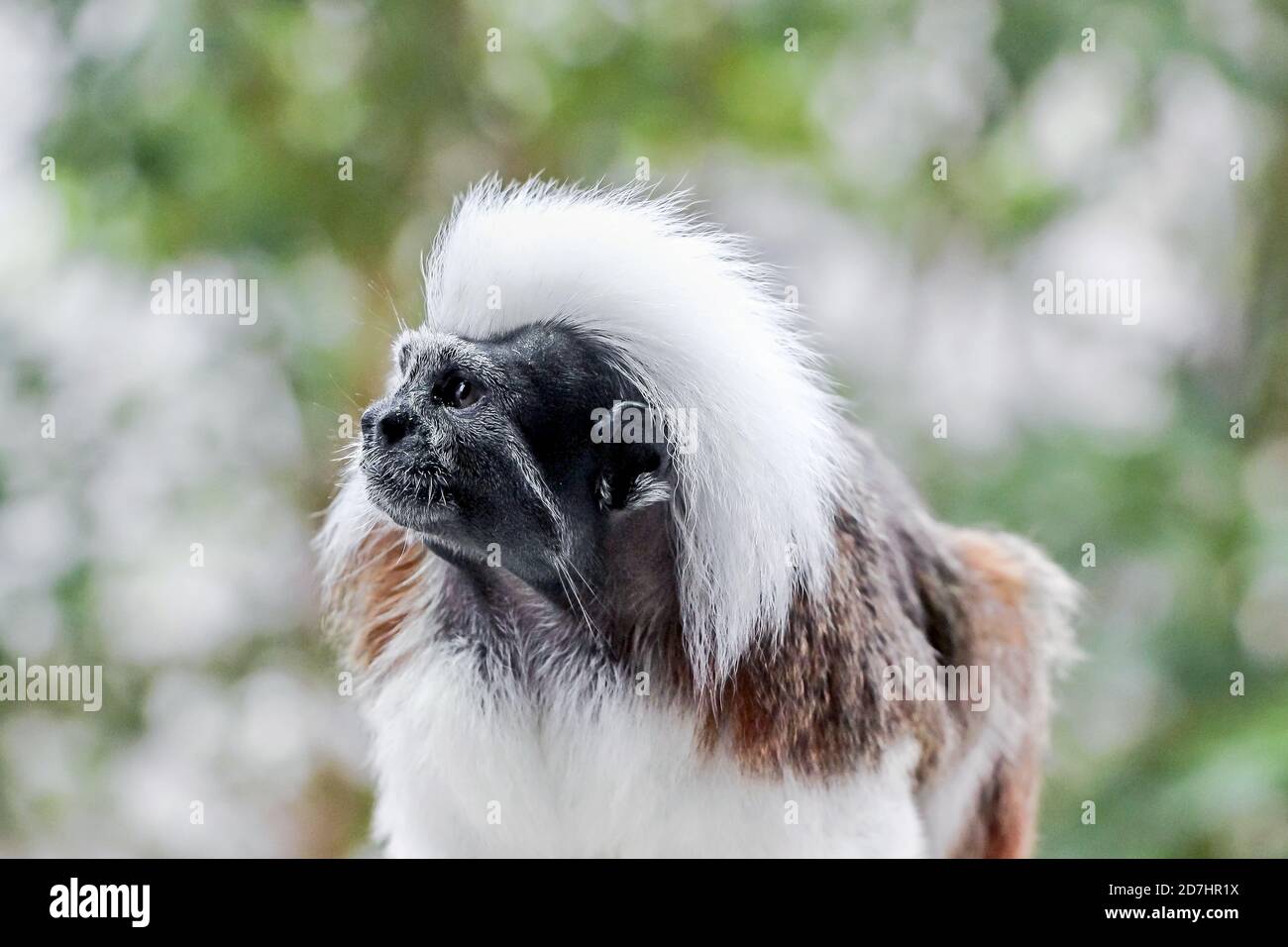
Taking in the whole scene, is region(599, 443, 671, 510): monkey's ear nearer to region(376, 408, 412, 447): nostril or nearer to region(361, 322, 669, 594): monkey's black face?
region(361, 322, 669, 594): monkey's black face

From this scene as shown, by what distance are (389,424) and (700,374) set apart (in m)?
0.40

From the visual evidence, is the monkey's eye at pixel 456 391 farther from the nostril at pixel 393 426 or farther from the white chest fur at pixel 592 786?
the white chest fur at pixel 592 786

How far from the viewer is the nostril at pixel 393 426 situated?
1.59 meters

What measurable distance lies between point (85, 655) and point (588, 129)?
5.80ft

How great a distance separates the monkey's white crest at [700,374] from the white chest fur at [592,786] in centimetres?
16

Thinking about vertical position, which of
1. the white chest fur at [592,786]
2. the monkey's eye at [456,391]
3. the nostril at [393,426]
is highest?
the monkey's eye at [456,391]

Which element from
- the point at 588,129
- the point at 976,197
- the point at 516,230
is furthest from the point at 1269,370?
the point at 516,230

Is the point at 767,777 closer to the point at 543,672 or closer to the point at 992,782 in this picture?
the point at 543,672

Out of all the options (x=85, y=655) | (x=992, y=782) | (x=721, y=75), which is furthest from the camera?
(x=721, y=75)

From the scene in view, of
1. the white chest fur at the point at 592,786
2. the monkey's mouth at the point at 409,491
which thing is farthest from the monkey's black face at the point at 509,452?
the white chest fur at the point at 592,786

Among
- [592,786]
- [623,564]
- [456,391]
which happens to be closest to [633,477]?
[623,564]

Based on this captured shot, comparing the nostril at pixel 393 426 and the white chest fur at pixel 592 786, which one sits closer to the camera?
the nostril at pixel 393 426

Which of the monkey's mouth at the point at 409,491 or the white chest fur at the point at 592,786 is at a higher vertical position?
the monkey's mouth at the point at 409,491

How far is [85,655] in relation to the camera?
3090 mm
